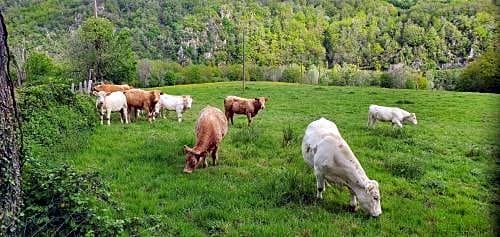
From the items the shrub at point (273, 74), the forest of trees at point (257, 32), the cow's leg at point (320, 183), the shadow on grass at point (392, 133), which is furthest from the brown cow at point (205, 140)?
the forest of trees at point (257, 32)

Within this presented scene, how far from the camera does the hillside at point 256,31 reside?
115 meters

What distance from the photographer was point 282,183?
8.58 metres

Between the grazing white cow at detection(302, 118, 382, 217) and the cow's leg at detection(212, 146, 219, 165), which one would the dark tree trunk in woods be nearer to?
the grazing white cow at detection(302, 118, 382, 217)

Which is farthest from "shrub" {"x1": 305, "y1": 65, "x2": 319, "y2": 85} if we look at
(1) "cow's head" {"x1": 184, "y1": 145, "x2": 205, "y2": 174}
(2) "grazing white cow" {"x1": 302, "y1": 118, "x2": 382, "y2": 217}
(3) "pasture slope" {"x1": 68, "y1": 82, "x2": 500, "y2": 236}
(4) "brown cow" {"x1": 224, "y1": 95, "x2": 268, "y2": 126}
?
(2) "grazing white cow" {"x1": 302, "y1": 118, "x2": 382, "y2": 217}

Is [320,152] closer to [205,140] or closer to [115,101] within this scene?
[205,140]

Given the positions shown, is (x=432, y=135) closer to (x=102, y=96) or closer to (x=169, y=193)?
(x=169, y=193)

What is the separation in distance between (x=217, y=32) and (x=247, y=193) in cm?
13185

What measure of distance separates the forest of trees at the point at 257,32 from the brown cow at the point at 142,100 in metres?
82.0

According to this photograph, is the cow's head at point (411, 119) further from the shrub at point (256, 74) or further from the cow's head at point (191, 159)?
the shrub at point (256, 74)

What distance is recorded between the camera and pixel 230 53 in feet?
405

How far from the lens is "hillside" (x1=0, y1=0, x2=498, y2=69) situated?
115m

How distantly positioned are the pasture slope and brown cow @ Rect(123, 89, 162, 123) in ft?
5.10

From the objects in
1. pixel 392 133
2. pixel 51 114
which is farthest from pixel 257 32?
pixel 51 114

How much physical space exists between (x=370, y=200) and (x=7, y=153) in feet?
18.5
